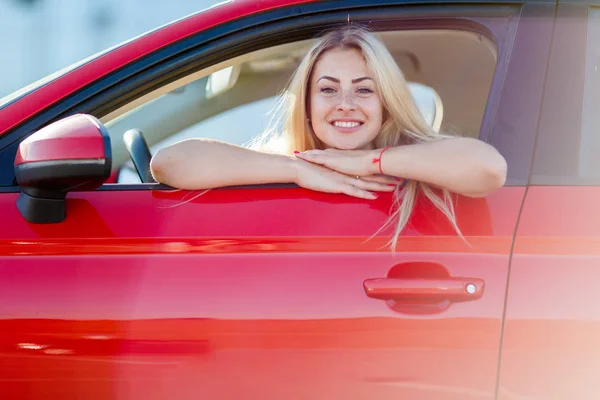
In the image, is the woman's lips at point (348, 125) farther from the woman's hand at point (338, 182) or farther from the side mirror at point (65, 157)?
the side mirror at point (65, 157)

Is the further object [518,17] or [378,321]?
[518,17]

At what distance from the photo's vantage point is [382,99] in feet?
6.48

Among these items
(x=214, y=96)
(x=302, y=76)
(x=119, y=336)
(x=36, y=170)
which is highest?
(x=214, y=96)

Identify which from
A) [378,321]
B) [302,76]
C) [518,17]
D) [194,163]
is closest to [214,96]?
[302,76]

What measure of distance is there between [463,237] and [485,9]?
0.59 m

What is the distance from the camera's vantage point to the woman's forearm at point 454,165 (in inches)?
63.7

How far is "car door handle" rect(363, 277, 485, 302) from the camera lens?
1.54m

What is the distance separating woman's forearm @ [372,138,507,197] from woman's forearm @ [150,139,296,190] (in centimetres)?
24

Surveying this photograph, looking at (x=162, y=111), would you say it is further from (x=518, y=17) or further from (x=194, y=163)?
(x=518, y=17)

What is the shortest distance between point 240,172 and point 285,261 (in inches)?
9.9

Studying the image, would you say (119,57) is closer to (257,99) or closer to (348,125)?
(348,125)

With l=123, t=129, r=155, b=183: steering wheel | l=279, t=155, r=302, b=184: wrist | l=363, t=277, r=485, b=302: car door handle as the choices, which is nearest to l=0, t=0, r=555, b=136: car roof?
l=279, t=155, r=302, b=184: wrist

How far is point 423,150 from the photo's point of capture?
1.69 metres

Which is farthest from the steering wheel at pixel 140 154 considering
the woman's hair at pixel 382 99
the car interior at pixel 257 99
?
the woman's hair at pixel 382 99
